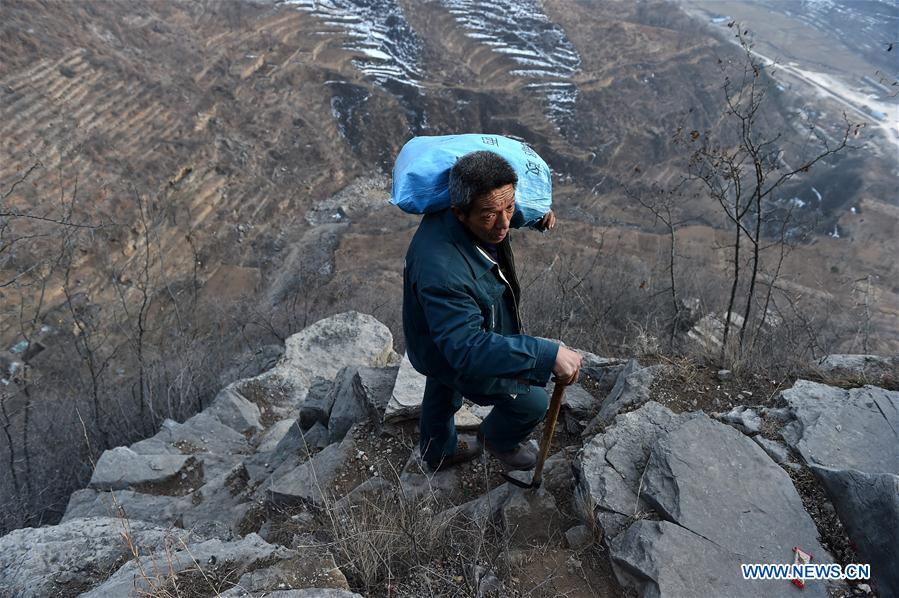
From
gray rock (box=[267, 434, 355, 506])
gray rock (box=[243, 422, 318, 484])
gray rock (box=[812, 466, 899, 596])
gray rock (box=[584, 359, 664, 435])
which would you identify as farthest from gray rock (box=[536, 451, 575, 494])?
gray rock (box=[243, 422, 318, 484])

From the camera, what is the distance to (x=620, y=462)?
2408 millimetres

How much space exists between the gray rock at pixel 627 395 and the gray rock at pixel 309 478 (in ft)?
4.78

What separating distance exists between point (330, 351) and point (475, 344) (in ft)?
15.2

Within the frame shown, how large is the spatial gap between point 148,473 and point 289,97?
19021 mm

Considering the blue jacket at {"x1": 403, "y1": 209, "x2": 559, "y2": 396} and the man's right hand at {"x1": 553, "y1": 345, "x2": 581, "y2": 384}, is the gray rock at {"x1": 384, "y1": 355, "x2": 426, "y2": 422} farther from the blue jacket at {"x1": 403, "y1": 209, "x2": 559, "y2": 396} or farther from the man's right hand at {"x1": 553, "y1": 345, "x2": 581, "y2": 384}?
the man's right hand at {"x1": 553, "y1": 345, "x2": 581, "y2": 384}

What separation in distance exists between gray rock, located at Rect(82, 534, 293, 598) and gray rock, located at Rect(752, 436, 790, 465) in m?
2.01

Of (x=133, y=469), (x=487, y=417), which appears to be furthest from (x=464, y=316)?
(x=133, y=469)

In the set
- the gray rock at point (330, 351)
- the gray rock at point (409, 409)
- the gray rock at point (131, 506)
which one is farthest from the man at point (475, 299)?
the gray rock at point (330, 351)

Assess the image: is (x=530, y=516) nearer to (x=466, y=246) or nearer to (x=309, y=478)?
(x=466, y=246)

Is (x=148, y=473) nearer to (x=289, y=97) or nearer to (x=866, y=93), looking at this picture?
(x=289, y=97)

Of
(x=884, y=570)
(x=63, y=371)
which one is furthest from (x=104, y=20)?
(x=884, y=570)

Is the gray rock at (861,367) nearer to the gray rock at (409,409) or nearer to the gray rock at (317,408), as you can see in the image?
the gray rock at (409,409)

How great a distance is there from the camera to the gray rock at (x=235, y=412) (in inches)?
203

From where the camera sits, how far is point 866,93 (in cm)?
2780
